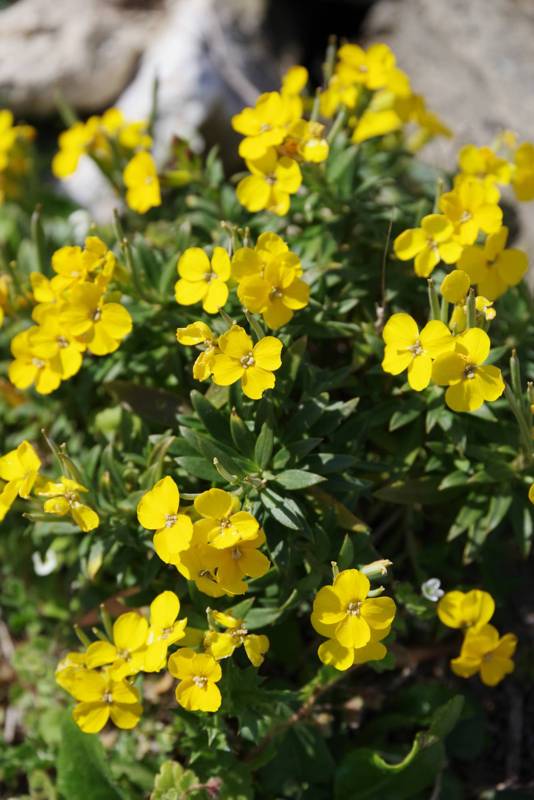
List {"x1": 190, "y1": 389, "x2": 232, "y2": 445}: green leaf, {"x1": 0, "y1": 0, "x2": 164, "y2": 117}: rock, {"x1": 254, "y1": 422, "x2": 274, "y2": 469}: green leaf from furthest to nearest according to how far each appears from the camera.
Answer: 1. {"x1": 0, "y1": 0, "x2": 164, "y2": 117}: rock
2. {"x1": 190, "y1": 389, "x2": 232, "y2": 445}: green leaf
3. {"x1": 254, "y1": 422, "x2": 274, "y2": 469}: green leaf

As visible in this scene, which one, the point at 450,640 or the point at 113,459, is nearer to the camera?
the point at 113,459

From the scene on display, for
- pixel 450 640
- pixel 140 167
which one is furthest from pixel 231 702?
pixel 140 167

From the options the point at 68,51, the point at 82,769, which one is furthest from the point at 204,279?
the point at 68,51

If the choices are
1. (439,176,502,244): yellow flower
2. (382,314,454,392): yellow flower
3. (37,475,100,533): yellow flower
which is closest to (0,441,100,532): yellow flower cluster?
(37,475,100,533): yellow flower

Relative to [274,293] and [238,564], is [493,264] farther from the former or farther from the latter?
[238,564]

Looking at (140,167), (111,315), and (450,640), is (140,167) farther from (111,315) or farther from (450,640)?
(450,640)

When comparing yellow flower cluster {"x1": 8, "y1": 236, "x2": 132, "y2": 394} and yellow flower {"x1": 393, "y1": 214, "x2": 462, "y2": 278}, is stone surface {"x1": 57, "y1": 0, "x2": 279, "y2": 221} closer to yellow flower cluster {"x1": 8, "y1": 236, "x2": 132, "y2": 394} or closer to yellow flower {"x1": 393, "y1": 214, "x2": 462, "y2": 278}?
yellow flower cluster {"x1": 8, "y1": 236, "x2": 132, "y2": 394}
